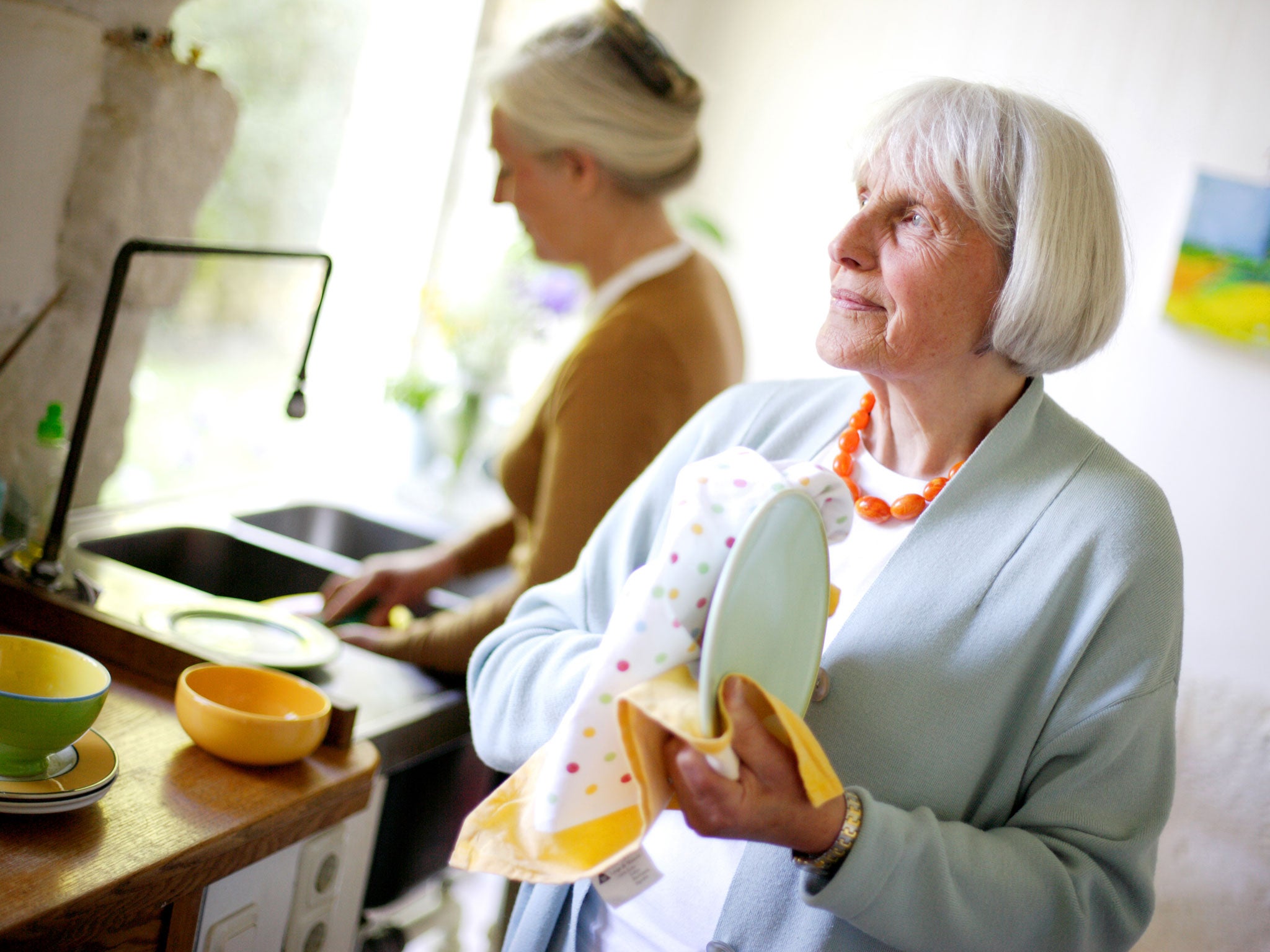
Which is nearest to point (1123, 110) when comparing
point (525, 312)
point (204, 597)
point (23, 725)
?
point (525, 312)

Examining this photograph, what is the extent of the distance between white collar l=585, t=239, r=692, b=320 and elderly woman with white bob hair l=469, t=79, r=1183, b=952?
571mm

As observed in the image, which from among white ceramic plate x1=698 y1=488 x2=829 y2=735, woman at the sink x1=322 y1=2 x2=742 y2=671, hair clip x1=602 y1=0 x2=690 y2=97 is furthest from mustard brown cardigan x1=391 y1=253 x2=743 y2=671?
white ceramic plate x1=698 y1=488 x2=829 y2=735

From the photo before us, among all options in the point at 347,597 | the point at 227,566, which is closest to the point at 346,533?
the point at 227,566

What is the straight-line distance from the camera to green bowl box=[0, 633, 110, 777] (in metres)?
0.89

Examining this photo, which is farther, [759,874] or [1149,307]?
[1149,307]

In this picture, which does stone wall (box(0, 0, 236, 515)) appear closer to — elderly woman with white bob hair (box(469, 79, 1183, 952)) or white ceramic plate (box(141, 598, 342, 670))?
white ceramic plate (box(141, 598, 342, 670))

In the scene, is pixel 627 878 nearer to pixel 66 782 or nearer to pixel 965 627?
pixel 965 627

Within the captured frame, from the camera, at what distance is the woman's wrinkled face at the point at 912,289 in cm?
100

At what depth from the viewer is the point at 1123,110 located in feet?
Answer: 8.74

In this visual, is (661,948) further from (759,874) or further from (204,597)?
(204,597)

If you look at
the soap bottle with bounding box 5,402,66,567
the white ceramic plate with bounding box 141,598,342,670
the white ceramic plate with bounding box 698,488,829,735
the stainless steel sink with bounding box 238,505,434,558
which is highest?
the white ceramic plate with bounding box 698,488,829,735

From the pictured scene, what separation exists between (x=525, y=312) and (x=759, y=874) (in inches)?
74.3

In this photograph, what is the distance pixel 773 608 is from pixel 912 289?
39 cm

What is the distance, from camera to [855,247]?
1.03 m
